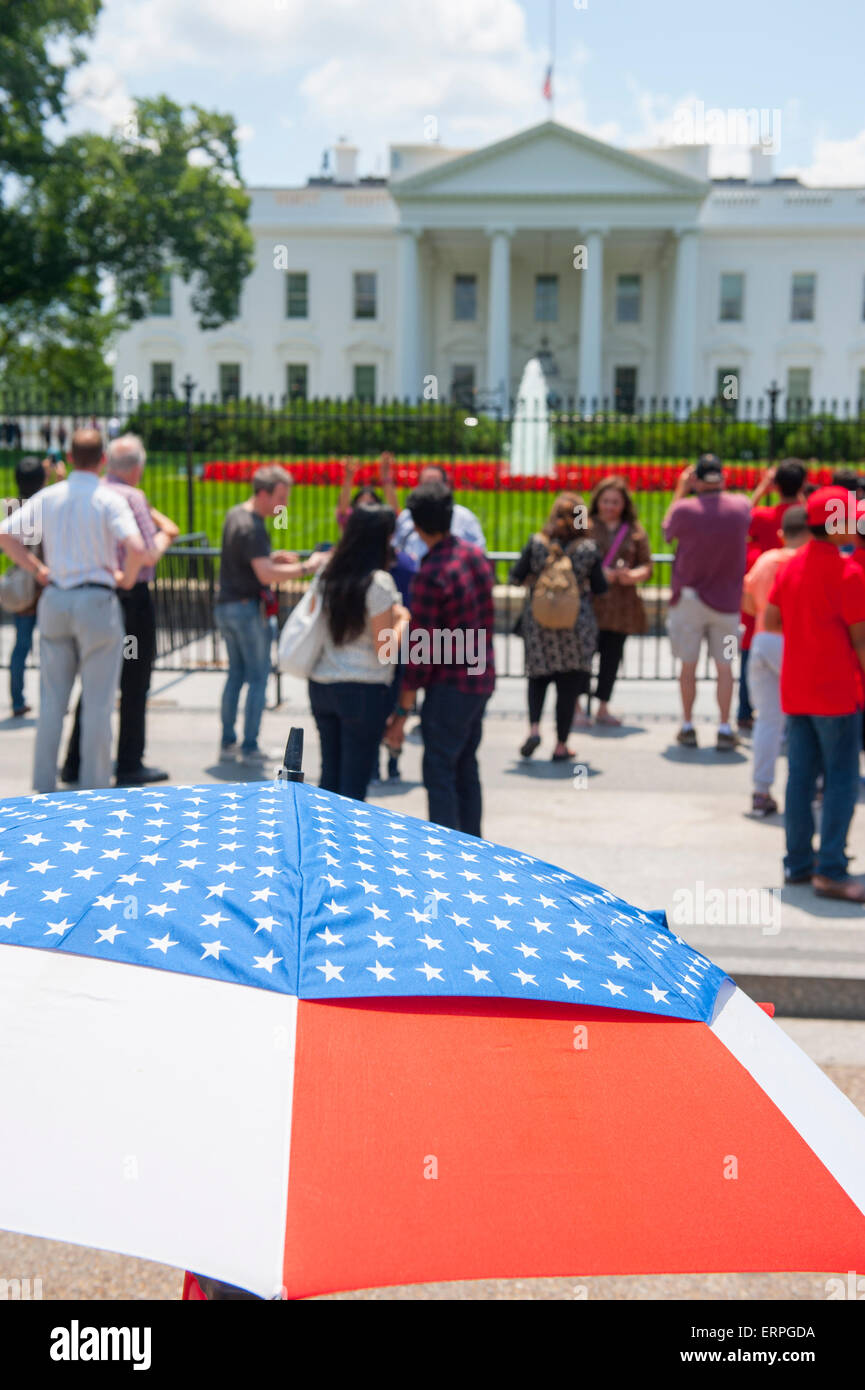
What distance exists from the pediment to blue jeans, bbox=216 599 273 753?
57015mm

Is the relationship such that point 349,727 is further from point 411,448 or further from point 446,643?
point 411,448

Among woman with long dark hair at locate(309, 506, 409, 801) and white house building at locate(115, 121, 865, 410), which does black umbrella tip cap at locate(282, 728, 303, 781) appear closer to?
woman with long dark hair at locate(309, 506, 409, 801)

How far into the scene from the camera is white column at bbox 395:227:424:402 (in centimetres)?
6328

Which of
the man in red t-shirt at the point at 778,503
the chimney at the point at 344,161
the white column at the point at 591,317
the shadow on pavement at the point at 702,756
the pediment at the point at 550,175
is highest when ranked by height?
the chimney at the point at 344,161

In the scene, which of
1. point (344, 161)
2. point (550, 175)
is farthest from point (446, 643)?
point (344, 161)

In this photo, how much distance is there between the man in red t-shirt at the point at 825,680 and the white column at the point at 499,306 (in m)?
57.3

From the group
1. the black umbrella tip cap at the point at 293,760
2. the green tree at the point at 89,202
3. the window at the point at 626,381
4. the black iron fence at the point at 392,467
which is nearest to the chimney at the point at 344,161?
the window at the point at 626,381

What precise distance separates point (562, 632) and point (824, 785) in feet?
8.62

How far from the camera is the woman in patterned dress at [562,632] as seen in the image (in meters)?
8.27

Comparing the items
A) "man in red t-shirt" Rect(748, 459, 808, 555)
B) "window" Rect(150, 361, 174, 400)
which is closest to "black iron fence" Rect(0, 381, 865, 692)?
"man in red t-shirt" Rect(748, 459, 808, 555)

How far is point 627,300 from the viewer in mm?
67875

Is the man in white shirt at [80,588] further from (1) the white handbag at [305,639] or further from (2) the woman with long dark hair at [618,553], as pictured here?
(2) the woman with long dark hair at [618,553]

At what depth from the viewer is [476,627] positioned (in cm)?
570
